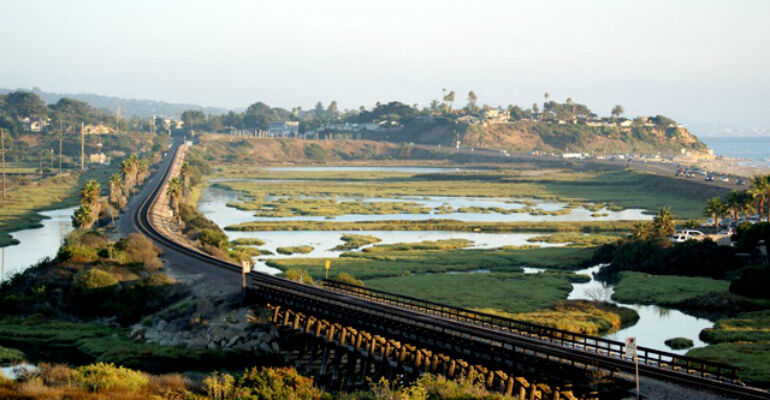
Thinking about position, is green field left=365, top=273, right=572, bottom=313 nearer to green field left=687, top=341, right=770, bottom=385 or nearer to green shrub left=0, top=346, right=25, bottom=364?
green field left=687, top=341, right=770, bottom=385

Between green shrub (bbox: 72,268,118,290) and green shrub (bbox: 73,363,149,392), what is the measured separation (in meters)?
31.1

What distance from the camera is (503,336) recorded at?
49.2 metres

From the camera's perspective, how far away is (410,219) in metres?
159

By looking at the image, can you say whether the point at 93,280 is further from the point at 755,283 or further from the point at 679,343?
the point at 755,283

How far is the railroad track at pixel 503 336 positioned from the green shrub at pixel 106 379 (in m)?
14.7

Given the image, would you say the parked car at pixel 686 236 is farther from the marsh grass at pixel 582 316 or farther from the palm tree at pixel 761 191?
the marsh grass at pixel 582 316

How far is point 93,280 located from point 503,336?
148 ft

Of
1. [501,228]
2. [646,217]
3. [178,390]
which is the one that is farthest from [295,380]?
[646,217]

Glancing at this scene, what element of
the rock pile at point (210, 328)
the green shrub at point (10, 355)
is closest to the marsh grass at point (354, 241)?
the rock pile at point (210, 328)

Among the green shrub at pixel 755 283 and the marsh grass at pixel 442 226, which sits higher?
the green shrub at pixel 755 283

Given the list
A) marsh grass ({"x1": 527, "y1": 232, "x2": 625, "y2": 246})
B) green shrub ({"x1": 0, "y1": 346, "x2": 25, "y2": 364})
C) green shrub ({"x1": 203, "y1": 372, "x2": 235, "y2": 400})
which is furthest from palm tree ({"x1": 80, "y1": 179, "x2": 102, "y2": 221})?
green shrub ({"x1": 203, "y1": 372, "x2": 235, "y2": 400})

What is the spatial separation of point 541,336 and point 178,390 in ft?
70.2

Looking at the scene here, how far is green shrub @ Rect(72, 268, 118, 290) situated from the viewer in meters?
78.9

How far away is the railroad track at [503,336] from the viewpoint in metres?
41.2
